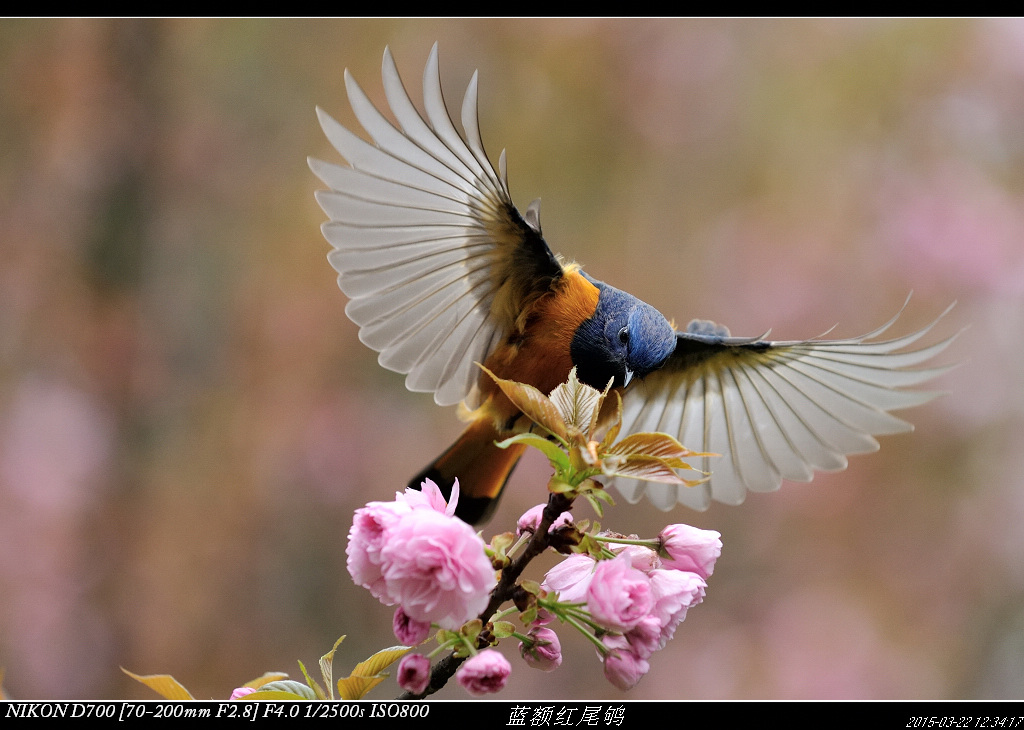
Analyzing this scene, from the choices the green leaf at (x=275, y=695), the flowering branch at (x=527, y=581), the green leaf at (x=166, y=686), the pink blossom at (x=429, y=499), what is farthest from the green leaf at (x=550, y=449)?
the green leaf at (x=166, y=686)

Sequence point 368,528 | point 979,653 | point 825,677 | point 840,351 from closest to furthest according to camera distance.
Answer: point 368,528 → point 840,351 → point 979,653 → point 825,677

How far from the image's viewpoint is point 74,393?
13.4 feet

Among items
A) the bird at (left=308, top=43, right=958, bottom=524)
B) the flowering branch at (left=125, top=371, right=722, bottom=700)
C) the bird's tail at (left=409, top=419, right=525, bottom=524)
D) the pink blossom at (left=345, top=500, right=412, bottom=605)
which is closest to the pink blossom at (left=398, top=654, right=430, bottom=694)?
the flowering branch at (left=125, top=371, right=722, bottom=700)

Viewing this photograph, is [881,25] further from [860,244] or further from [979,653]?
[979,653]

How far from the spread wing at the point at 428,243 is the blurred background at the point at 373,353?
196 cm

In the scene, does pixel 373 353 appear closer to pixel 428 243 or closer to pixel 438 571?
pixel 428 243

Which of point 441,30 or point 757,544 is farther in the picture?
point 441,30

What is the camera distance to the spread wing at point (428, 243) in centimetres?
184

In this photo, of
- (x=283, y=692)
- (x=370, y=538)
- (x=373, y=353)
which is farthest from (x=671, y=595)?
(x=373, y=353)

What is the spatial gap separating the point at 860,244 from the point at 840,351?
2354 mm

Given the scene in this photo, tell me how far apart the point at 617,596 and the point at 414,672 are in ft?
1.00

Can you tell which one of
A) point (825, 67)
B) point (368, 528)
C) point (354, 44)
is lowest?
point (368, 528)

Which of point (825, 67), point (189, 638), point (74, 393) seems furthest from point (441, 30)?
point (189, 638)

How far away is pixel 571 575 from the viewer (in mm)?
1268
